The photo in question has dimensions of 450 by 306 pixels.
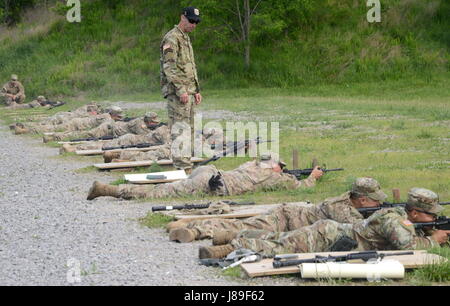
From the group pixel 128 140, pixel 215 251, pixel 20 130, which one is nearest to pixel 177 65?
pixel 128 140

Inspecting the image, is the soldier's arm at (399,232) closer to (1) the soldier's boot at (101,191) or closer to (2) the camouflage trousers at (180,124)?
(1) the soldier's boot at (101,191)

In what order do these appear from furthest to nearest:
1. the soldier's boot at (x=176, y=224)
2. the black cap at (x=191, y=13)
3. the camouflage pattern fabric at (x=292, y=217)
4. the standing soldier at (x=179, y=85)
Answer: the standing soldier at (x=179, y=85) → the black cap at (x=191, y=13) → the soldier's boot at (x=176, y=224) → the camouflage pattern fabric at (x=292, y=217)

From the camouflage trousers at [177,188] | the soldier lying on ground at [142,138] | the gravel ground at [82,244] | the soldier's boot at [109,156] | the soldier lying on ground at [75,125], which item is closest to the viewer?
the gravel ground at [82,244]

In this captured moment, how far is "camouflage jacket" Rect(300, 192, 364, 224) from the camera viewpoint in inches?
330

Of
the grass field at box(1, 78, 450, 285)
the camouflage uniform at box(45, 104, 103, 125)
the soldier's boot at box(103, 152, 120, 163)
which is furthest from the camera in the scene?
the camouflage uniform at box(45, 104, 103, 125)

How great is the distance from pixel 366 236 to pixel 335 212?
28.7 inches

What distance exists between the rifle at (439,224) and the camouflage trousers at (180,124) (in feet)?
19.6

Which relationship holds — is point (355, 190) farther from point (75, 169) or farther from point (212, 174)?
point (75, 169)

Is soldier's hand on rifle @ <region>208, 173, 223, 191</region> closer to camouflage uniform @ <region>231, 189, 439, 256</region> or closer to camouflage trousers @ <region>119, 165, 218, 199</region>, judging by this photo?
camouflage trousers @ <region>119, 165, 218, 199</region>

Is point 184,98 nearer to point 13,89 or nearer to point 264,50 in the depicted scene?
point 264,50

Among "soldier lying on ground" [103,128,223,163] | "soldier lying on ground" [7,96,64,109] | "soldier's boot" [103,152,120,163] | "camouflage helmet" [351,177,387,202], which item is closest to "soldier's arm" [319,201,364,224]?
"camouflage helmet" [351,177,387,202]

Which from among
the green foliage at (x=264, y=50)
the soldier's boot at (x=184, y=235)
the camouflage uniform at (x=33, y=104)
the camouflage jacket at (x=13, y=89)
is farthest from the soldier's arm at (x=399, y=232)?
the camouflage jacket at (x=13, y=89)

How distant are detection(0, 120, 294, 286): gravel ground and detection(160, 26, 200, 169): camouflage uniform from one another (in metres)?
1.73

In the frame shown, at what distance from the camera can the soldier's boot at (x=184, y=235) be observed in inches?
351
